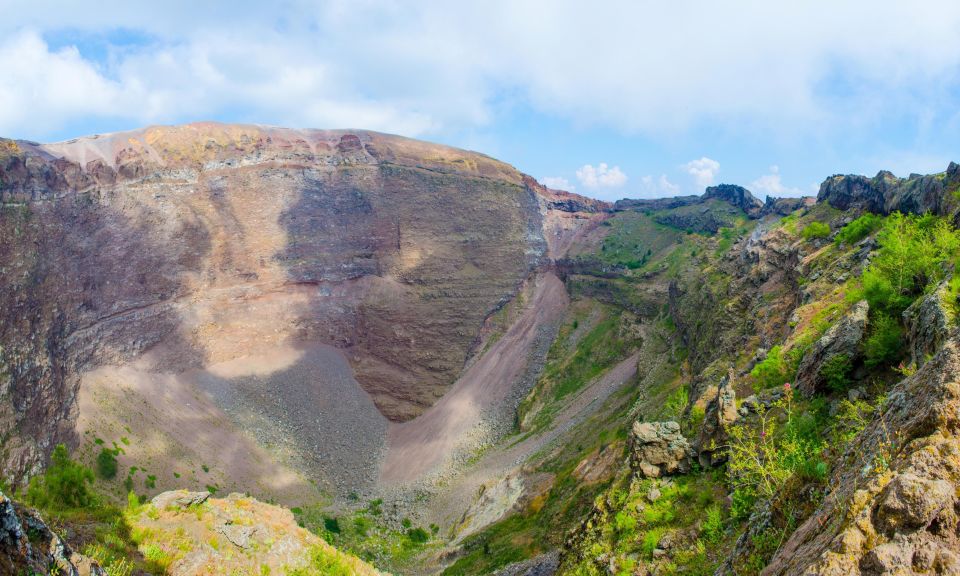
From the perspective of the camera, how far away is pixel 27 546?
7910 millimetres

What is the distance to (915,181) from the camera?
2538 cm

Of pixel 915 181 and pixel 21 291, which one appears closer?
pixel 915 181

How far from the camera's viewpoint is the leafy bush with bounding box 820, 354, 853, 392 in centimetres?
1291

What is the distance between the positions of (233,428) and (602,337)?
3773cm

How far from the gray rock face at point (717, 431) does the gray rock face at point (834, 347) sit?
194 cm

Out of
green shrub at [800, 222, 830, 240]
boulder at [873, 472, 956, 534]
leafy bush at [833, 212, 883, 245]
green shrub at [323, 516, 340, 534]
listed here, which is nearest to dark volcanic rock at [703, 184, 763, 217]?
green shrub at [800, 222, 830, 240]

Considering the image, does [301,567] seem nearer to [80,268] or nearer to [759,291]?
[759,291]

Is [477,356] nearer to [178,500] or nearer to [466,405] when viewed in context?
[466,405]

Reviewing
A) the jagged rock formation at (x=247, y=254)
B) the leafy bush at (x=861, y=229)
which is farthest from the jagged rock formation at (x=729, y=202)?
the leafy bush at (x=861, y=229)

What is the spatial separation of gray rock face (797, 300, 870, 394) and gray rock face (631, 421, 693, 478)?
371 cm

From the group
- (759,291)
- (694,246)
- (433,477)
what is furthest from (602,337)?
(759,291)

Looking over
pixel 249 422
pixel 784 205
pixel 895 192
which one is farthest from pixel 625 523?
pixel 784 205

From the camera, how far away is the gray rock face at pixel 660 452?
619 inches

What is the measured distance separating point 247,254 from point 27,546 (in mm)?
56536
